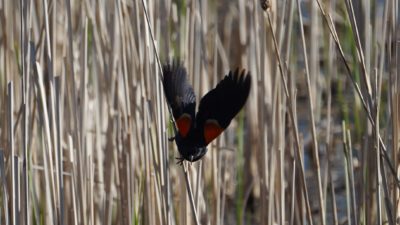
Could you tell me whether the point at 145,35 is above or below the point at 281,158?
above

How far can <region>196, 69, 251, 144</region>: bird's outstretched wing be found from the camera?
198 cm

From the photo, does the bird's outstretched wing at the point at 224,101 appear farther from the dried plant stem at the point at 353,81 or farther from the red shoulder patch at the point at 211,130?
the dried plant stem at the point at 353,81

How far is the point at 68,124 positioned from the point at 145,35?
0.54 m

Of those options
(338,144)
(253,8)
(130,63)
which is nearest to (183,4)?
(253,8)

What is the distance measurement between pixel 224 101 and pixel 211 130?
7cm

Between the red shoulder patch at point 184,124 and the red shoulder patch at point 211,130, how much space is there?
4 cm

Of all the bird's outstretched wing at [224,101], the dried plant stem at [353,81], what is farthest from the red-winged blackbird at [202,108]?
the dried plant stem at [353,81]

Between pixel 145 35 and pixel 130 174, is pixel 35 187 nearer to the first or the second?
pixel 130 174

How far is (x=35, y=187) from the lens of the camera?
257 cm

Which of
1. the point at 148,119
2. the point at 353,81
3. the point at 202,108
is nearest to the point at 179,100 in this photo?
the point at 202,108

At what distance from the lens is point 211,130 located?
1.99 metres

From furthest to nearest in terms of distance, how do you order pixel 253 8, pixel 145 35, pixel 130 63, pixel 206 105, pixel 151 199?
pixel 253 8, pixel 130 63, pixel 151 199, pixel 145 35, pixel 206 105

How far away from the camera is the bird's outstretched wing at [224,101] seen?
1976mm

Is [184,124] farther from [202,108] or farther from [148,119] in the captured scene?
[148,119]
